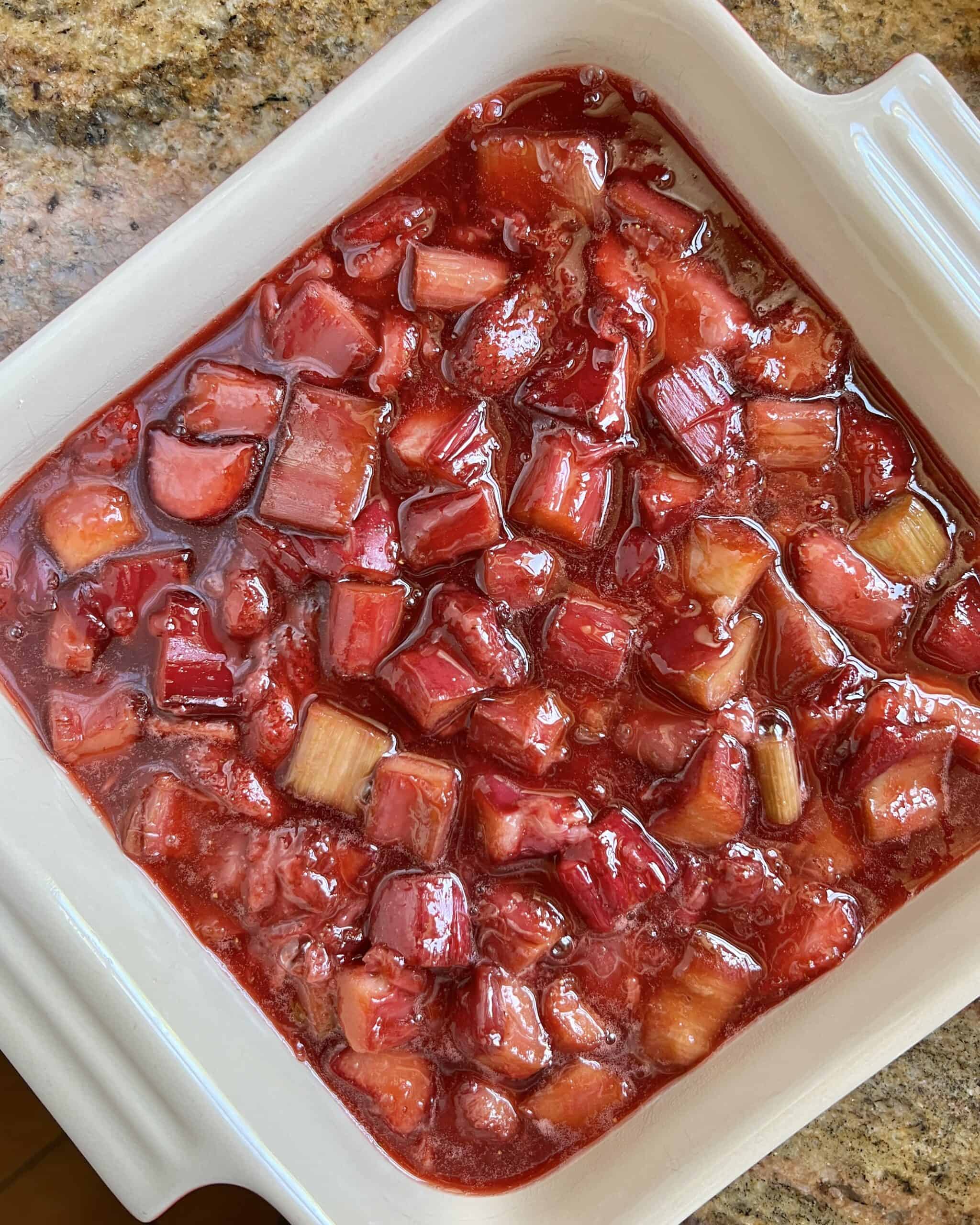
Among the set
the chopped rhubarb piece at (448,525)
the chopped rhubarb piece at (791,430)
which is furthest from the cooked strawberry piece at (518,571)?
the chopped rhubarb piece at (791,430)

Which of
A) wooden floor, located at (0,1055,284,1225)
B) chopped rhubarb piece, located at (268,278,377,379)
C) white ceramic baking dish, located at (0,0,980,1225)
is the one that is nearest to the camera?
white ceramic baking dish, located at (0,0,980,1225)

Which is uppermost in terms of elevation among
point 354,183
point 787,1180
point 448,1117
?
point 354,183

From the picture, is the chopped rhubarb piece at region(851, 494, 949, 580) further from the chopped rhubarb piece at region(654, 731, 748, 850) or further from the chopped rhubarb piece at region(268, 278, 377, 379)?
the chopped rhubarb piece at region(268, 278, 377, 379)

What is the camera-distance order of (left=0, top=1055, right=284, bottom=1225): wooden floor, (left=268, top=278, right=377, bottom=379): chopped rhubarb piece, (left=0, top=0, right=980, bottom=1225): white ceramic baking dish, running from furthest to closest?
(left=0, top=1055, right=284, bottom=1225): wooden floor
(left=268, top=278, right=377, bottom=379): chopped rhubarb piece
(left=0, top=0, right=980, bottom=1225): white ceramic baking dish

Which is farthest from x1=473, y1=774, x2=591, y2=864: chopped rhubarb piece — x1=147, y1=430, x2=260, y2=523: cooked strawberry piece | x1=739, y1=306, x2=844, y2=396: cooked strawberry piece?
x1=739, y1=306, x2=844, y2=396: cooked strawberry piece

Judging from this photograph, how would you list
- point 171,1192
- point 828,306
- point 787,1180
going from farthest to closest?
point 787,1180 < point 828,306 < point 171,1192

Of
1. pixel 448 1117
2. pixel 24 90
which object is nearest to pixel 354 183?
pixel 24 90

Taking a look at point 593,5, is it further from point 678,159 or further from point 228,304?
point 228,304
